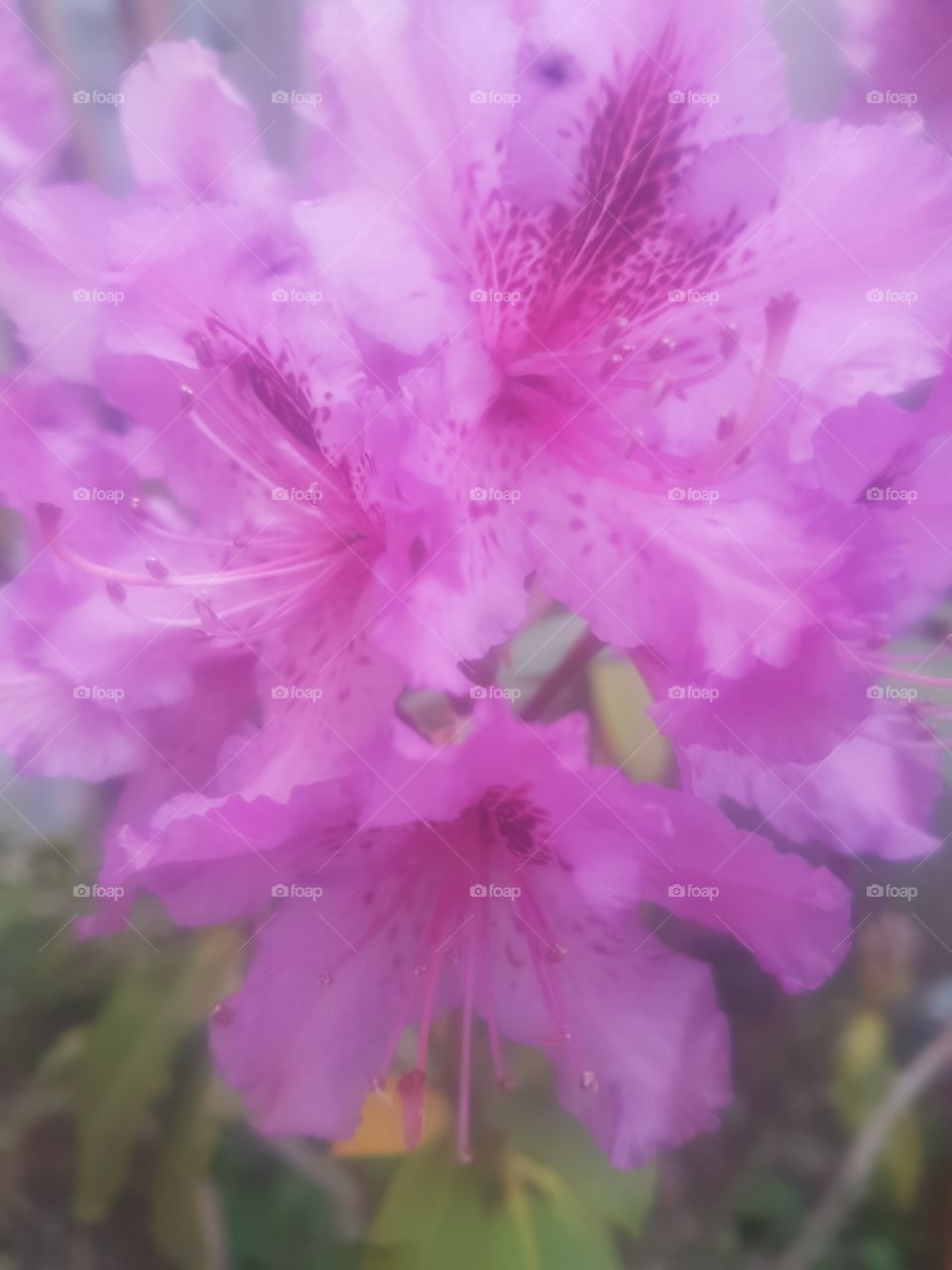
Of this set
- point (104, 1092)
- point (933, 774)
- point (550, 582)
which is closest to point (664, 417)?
point (550, 582)

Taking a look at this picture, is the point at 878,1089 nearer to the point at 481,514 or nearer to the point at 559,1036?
the point at 559,1036

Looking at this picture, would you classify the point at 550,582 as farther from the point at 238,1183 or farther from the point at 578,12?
the point at 238,1183

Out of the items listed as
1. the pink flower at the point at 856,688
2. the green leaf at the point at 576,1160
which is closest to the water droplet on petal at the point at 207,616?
the pink flower at the point at 856,688

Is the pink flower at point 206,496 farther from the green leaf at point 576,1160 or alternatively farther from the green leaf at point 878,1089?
the green leaf at point 878,1089

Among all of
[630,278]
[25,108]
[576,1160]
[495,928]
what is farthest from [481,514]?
[576,1160]

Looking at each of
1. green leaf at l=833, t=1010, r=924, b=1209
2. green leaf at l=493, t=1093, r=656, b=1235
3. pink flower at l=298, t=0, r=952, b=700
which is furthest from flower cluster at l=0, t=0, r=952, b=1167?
green leaf at l=833, t=1010, r=924, b=1209

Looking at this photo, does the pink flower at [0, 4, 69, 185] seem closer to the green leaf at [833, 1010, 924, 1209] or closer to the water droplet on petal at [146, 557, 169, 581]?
the water droplet on petal at [146, 557, 169, 581]
